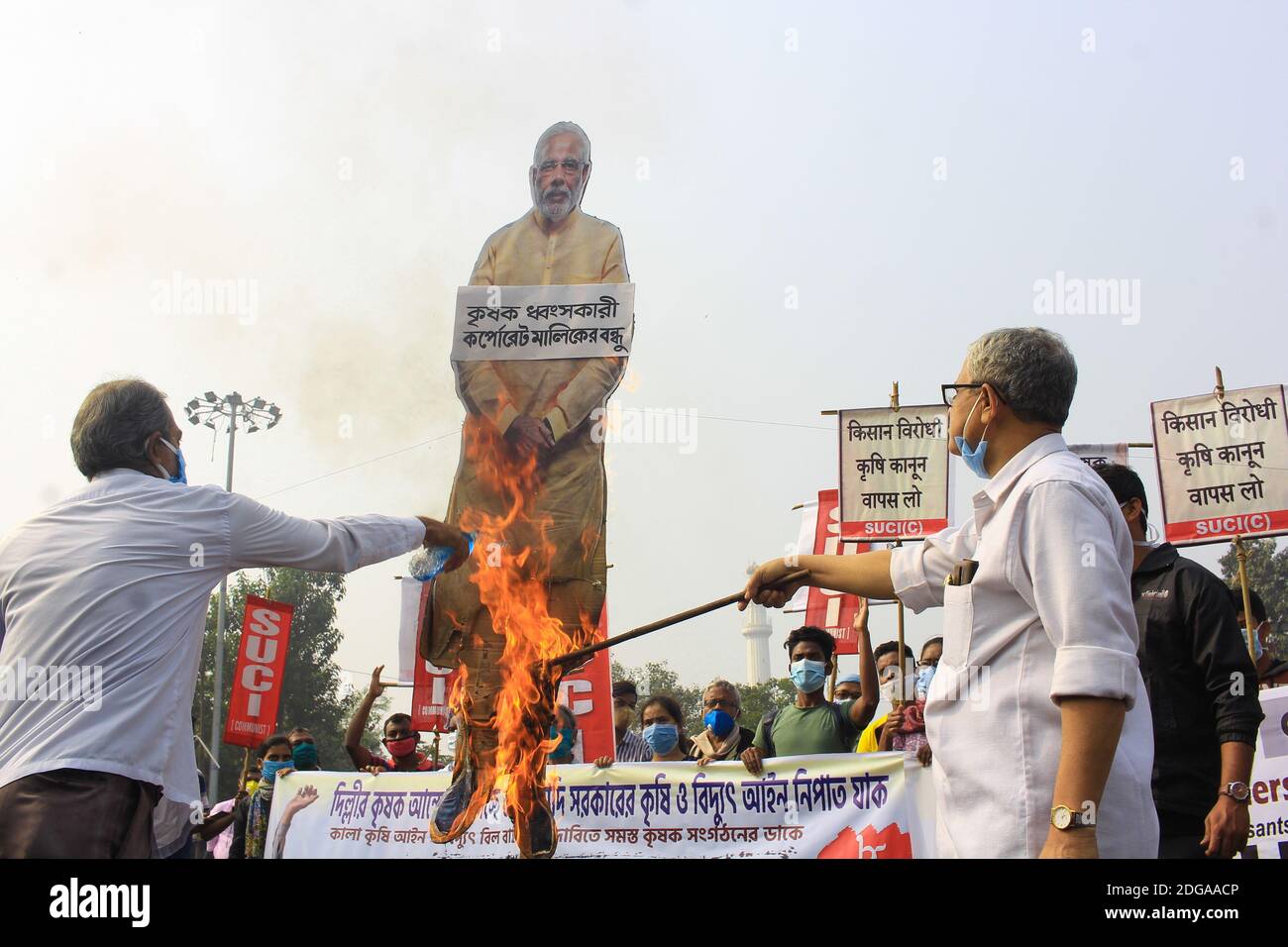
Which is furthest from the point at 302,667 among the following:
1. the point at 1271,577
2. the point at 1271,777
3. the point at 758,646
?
the point at 758,646

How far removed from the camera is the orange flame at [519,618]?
7523 millimetres

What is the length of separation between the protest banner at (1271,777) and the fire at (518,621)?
4.33 metres

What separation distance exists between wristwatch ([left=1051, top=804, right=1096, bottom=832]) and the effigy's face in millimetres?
6644

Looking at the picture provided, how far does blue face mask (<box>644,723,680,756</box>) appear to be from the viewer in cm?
813

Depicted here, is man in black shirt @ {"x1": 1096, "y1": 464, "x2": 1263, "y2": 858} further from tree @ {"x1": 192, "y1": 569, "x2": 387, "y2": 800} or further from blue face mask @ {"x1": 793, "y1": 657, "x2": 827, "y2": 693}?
tree @ {"x1": 192, "y1": 569, "x2": 387, "y2": 800}

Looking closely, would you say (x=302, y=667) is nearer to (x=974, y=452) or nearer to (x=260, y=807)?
(x=260, y=807)

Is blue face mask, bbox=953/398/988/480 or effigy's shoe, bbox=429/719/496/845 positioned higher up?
blue face mask, bbox=953/398/988/480

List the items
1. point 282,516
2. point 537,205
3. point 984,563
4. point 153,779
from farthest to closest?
1. point 537,205
2. point 282,516
3. point 153,779
4. point 984,563

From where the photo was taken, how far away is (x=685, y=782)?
7.50 metres

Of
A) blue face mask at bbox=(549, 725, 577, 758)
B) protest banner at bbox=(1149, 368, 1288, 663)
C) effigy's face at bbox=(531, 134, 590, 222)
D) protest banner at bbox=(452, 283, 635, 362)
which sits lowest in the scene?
blue face mask at bbox=(549, 725, 577, 758)

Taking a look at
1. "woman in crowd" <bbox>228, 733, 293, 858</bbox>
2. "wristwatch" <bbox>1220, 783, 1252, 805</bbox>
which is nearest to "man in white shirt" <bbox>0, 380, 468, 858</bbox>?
"wristwatch" <bbox>1220, 783, 1252, 805</bbox>
